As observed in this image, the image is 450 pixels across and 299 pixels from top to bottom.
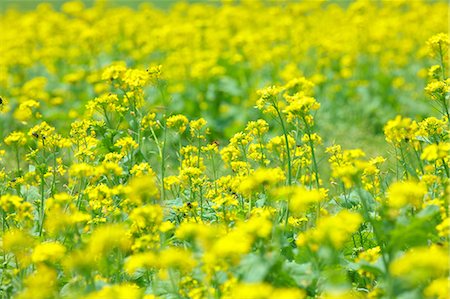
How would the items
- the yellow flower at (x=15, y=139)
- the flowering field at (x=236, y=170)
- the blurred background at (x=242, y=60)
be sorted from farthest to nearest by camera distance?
the blurred background at (x=242, y=60) < the yellow flower at (x=15, y=139) < the flowering field at (x=236, y=170)

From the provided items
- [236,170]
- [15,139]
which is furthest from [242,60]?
[15,139]

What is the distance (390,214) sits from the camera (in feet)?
9.33

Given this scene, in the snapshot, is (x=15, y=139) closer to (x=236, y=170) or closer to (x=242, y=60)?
(x=236, y=170)

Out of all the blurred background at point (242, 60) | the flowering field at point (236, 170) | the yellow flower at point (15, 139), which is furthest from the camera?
the blurred background at point (242, 60)

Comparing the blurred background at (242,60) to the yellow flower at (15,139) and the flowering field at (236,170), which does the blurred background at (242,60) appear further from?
the yellow flower at (15,139)

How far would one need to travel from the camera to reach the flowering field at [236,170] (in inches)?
110

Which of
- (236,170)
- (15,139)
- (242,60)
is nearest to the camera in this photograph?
(15,139)

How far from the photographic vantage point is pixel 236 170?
4320 mm

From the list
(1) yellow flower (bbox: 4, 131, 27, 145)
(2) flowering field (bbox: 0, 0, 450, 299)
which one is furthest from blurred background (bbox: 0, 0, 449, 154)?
(1) yellow flower (bbox: 4, 131, 27, 145)

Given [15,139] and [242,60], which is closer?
[15,139]

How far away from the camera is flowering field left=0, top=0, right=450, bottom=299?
9.19 feet

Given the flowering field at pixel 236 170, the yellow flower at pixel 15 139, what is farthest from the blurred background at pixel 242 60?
the yellow flower at pixel 15 139

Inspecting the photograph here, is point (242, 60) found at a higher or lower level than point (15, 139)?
higher

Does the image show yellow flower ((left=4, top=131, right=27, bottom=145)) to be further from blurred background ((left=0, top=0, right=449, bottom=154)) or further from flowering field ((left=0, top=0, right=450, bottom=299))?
blurred background ((left=0, top=0, right=449, bottom=154))
